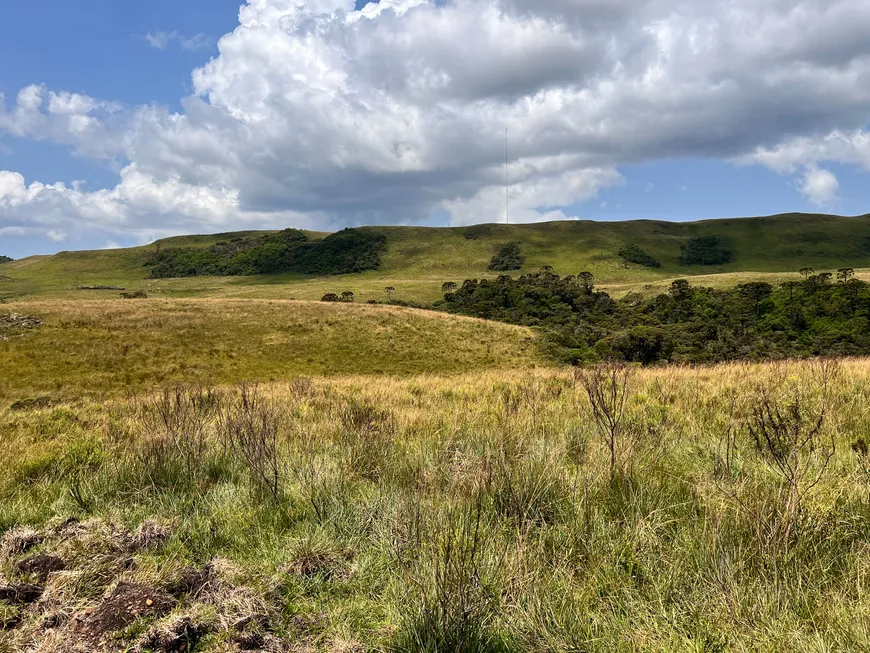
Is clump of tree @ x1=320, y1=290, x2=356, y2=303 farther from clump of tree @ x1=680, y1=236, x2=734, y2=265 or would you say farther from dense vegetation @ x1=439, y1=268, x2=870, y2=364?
clump of tree @ x1=680, y1=236, x2=734, y2=265

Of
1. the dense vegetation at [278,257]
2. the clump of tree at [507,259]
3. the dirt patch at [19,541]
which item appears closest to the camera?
Result: the dirt patch at [19,541]

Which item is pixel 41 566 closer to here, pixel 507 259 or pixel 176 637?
pixel 176 637

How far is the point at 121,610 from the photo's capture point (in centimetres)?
280

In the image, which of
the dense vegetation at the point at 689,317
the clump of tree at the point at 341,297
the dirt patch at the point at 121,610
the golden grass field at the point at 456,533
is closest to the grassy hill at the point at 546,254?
the clump of tree at the point at 341,297

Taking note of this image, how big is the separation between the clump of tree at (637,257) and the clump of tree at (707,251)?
1229cm

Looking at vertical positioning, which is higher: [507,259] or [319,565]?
[507,259]

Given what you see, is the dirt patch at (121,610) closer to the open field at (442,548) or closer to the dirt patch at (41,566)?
the open field at (442,548)

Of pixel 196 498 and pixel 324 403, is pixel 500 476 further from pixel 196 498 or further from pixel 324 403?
pixel 324 403

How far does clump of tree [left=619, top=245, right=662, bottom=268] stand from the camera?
413 ft

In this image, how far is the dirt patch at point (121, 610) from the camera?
264 centimetres

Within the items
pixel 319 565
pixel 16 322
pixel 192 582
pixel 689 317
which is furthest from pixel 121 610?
pixel 689 317

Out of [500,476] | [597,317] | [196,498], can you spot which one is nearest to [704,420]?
[500,476]

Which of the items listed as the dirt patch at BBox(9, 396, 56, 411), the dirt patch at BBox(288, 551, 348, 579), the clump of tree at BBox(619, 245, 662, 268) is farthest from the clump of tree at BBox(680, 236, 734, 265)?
the dirt patch at BBox(288, 551, 348, 579)

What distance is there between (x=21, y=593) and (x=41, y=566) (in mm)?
344
